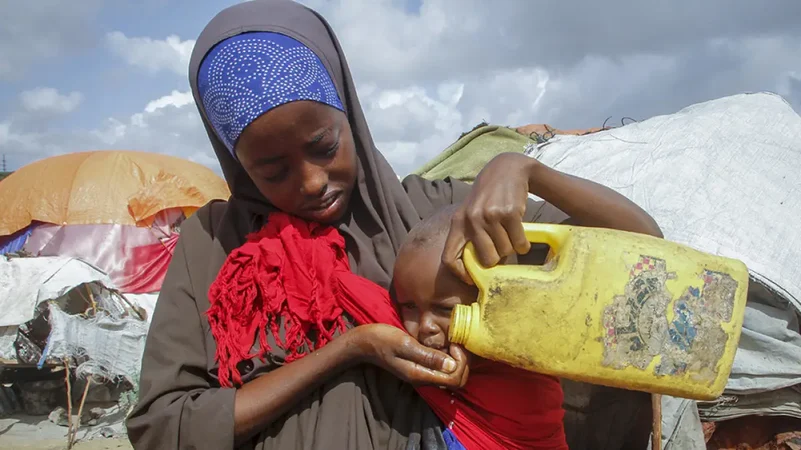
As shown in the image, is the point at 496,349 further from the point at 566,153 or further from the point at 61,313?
the point at 61,313

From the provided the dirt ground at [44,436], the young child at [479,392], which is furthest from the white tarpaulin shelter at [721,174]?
the dirt ground at [44,436]

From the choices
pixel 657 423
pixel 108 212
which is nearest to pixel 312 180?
pixel 657 423

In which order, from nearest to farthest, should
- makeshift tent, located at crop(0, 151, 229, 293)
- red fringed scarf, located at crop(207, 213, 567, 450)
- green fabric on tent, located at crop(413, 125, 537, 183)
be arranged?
red fringed scarf, located at crop(207, 213, 567, 450)
green fabric on tent, located at crop(413, 125, 537, 183)
makeshift tent, located at crop(0, 151, 229, 293)

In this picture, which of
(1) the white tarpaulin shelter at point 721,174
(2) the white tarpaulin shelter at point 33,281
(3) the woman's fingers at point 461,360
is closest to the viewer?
(3) the woman's fingers at point 461,360

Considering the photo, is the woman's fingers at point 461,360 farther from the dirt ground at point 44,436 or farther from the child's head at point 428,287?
the dirt ground at point 44,436

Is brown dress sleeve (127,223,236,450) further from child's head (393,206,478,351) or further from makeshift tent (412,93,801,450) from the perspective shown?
makeshift tent (412,93,801,450)

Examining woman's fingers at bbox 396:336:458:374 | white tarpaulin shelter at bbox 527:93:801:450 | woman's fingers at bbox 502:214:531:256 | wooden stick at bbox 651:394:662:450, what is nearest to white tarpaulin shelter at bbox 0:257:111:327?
white tarpaulin shelter at bbox 527:93:801:450

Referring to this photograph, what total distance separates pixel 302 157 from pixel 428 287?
0.49 metres

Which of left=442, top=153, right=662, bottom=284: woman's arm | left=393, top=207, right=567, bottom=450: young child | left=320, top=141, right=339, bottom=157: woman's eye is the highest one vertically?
left=320, top=141, right=339, bottom=157: woman's eye

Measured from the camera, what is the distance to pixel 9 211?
10.4m

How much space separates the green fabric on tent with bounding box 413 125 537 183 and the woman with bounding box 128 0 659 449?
168 centimetres

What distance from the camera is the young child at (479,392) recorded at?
1456 millimetres

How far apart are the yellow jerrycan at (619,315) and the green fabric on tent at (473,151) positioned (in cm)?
219

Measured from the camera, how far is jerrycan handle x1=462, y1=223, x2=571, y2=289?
1290 millimetres
